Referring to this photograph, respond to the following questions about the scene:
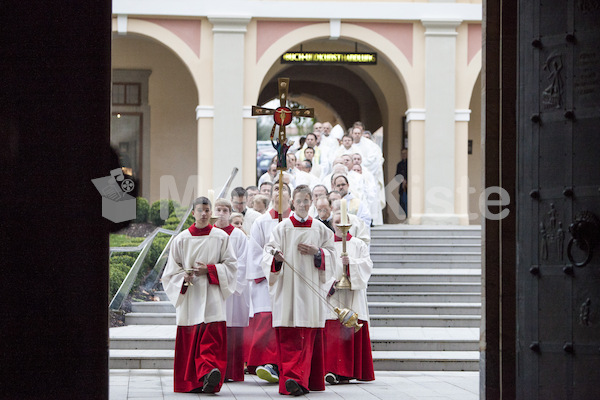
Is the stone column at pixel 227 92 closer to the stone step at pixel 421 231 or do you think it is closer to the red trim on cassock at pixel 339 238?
the stone step at pixel 421 231

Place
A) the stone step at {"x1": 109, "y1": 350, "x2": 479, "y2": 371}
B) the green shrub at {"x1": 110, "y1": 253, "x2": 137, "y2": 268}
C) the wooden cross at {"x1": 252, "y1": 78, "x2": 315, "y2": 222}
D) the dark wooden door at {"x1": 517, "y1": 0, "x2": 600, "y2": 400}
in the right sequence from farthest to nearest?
the green shrub at {"x1": 110, "y1": 253, "x2": 137, "y2": 268} < the stone step at {"x1": 109, "y1": 350, "x2": 479, "y2": 371} < the wooden cross at {"x1": 252, "y1": 78, "x2": 315, "y2": 222} < the dark wooden door at {"x1": 517, "y1": 0, "x2": 600, "y2": 400}

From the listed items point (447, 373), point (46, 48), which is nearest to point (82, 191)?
point (46, 48)

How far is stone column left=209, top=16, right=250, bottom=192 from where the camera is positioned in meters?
22.2

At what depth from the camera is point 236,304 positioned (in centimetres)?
1166

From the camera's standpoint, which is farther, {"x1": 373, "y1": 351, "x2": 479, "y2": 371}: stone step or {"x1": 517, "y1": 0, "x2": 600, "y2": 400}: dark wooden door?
{"x1": 373, "y1": 351, "x2": 479, "y2": 371}: stone step

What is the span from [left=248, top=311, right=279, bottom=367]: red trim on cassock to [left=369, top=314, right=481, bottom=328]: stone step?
3189mm

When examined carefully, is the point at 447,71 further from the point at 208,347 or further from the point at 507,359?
the point at 507,359

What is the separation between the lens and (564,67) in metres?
5.88

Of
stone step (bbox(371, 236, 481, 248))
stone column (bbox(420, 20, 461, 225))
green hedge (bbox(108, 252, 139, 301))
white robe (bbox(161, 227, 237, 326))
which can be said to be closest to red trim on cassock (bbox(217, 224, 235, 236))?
white robe (bbox(161, 227, 237, 326))

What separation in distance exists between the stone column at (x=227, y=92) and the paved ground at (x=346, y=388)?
10.3 meters

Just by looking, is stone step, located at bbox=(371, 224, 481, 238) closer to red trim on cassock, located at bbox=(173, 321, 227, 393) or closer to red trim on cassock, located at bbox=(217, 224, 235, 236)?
red trim on cassock, located at bbox=(217, 224, 235, 236)

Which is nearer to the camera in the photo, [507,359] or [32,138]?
[32,138]

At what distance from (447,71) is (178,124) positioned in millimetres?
7209

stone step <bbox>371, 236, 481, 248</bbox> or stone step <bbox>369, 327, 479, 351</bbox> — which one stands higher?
stone step <bbox>371, 236, 481, 248</bbox>
